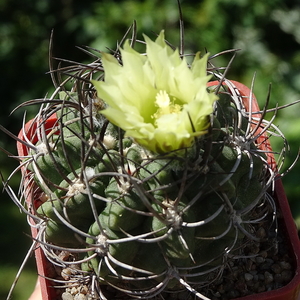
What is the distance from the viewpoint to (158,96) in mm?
762

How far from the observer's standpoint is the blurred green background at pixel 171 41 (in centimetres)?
204

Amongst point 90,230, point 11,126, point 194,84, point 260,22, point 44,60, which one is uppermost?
point 194,84

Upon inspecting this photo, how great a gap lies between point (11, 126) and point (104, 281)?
1.58 meters

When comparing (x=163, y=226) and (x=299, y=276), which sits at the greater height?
(x=163, y=226)

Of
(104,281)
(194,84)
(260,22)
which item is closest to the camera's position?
(194,84)

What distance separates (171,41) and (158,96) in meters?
1.31

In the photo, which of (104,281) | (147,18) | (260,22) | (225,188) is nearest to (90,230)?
(104,281)

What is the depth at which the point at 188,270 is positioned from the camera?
3.22ft

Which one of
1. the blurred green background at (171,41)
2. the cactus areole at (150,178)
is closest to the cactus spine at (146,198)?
the cactus areole at (150,178)

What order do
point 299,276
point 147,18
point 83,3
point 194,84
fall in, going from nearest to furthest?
point 194,84, point 299,276, point 147,18, point 83,3

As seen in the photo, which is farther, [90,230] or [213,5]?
[213,5]

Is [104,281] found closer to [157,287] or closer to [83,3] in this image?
[157,287]

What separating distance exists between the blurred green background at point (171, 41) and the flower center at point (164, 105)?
3.77 ft

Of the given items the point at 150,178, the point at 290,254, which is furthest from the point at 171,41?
the point at 150,178
